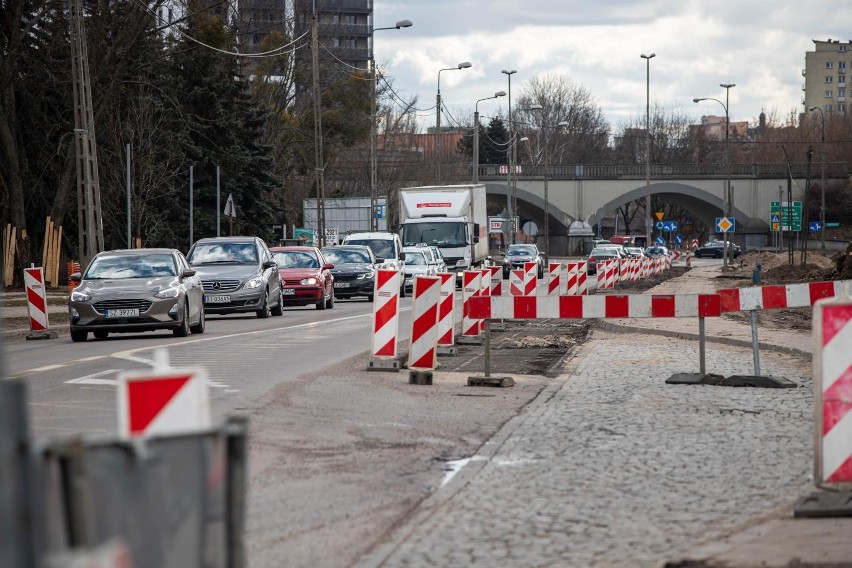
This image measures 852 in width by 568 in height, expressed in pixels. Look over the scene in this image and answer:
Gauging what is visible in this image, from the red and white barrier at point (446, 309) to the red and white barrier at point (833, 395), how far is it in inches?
378

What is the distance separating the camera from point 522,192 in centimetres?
11475

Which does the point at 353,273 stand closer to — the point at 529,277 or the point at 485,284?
the point at 529,277

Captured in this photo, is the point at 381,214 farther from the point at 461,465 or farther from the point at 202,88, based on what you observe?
the point at 461,465

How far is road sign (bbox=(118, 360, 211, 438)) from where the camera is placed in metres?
3.95

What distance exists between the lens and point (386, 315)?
16016 mm

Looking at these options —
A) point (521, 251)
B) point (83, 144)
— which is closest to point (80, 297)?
point (83, 144)

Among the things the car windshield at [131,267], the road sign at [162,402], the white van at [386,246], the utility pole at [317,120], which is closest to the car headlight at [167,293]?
the car windshield at [131,267]

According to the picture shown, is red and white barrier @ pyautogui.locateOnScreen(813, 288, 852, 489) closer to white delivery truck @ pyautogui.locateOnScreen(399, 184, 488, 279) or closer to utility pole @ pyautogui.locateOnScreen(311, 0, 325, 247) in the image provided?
utility pole @ pyautogui.locateOnScreen(311, 0, 325, 247)

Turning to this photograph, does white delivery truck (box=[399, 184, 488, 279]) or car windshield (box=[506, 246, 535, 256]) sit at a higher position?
white delivery truck (box=[399, 184, 488, 279])

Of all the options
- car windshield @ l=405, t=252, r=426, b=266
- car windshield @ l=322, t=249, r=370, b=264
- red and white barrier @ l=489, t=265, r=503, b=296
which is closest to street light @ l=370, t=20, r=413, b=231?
car windshield @ l=405, t=252, r=426, b=266

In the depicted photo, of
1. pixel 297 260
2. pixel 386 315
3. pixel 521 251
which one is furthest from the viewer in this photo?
pixel 521 251

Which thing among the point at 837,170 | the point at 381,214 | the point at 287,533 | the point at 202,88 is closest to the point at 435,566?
the point at 287,533

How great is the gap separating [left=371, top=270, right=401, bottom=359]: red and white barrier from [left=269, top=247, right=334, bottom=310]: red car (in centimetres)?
1831

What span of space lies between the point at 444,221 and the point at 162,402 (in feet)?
153
